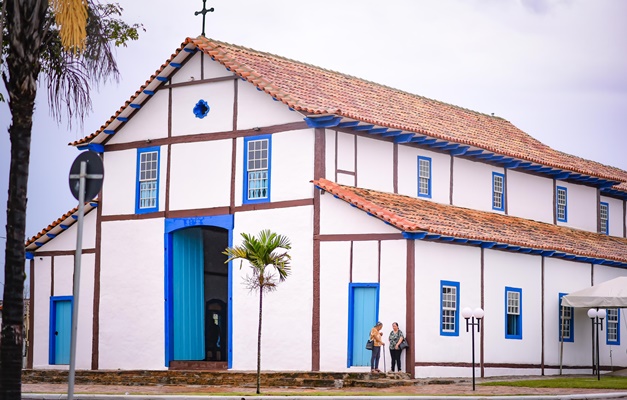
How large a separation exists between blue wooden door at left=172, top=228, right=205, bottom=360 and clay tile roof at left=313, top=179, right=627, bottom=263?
256 inches

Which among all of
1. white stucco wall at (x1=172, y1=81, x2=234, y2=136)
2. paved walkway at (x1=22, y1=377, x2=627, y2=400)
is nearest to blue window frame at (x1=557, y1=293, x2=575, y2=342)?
paved walkway at (x1=22, y1=377, x2=627, y2=400)

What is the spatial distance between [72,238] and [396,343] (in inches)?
546

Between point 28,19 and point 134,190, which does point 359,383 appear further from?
point 28,19

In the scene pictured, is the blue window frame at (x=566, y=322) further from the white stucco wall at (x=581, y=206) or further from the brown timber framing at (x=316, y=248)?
the brown timber framing at (x=316, y=248)

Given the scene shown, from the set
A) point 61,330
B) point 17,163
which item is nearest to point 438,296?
point 61,330

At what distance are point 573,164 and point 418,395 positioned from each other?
22021 millimetres

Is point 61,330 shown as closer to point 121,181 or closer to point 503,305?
point 121,181

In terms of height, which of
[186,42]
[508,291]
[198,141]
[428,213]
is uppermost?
[186,42]

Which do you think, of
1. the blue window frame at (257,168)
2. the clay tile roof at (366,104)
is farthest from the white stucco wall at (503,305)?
the blue window frame at (257,168)

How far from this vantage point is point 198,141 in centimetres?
3700

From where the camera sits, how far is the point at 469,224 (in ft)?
116

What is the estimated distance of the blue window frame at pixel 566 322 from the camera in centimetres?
3819

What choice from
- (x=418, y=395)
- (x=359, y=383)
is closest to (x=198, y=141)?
(x=359, y=383)

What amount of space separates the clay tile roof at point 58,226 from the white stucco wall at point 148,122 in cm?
245
